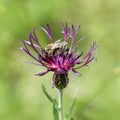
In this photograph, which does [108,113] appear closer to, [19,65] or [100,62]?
[100,62]

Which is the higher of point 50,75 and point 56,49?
point 50,75

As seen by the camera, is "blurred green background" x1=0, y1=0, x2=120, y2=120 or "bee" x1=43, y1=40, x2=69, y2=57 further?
"blurred green background" x1=0, y1=0, x2=120, y2=120

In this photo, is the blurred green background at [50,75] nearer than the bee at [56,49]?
No

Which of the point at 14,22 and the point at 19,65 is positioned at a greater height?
the point at 14,22

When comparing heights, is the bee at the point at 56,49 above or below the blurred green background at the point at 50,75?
below

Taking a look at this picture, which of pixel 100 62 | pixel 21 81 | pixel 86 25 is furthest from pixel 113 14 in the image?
pixel 21 81

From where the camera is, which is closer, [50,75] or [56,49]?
[56,49]

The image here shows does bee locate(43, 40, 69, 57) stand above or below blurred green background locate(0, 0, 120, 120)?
below

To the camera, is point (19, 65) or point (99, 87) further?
point (19, 65)
